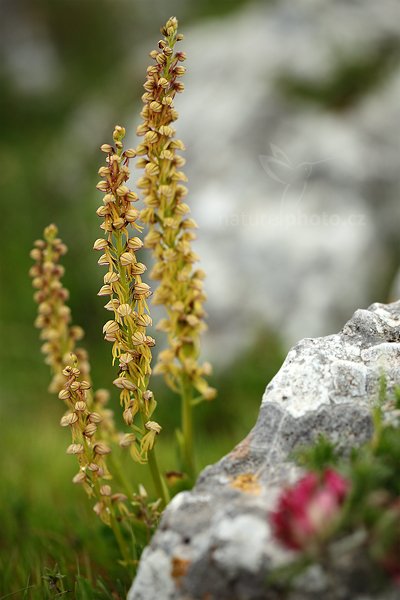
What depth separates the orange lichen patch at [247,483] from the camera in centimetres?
194

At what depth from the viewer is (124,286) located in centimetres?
233

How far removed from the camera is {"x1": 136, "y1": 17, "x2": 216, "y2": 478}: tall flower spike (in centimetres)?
247

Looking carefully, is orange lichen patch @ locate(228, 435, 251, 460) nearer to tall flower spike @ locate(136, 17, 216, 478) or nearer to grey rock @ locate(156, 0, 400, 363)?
tall flower spike @ locate(136, 17, 216, 478)

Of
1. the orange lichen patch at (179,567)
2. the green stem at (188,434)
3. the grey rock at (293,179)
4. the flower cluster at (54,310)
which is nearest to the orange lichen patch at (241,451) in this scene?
the orange lichen patch at (179,567)

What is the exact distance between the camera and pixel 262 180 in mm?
6500

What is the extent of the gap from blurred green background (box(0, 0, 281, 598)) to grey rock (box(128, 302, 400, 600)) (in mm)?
638

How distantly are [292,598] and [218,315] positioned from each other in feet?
14.1

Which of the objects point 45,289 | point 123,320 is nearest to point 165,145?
point 123,320

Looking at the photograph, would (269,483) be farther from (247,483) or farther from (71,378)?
(71,378)

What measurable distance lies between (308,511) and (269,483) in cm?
36

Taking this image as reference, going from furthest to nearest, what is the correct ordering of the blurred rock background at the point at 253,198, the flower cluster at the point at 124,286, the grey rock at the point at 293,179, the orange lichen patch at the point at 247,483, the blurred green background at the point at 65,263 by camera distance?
the grey rock at the point at 293,179
the blurred rock background at the point at 253,198
the blurred green background at the point at 65,263
the flower cluster at the point at 124,286
the orange lichen patch at the point at 247,483

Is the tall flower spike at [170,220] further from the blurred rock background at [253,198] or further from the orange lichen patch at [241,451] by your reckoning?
the blurred rock background at [253,198]

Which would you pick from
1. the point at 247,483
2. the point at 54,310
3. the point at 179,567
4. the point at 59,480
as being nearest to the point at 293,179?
the point at 59,480

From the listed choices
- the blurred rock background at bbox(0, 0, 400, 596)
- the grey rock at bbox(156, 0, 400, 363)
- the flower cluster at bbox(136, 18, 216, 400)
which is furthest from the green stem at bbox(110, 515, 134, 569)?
the grey rock at bbox(156, 0, 400, 363)
